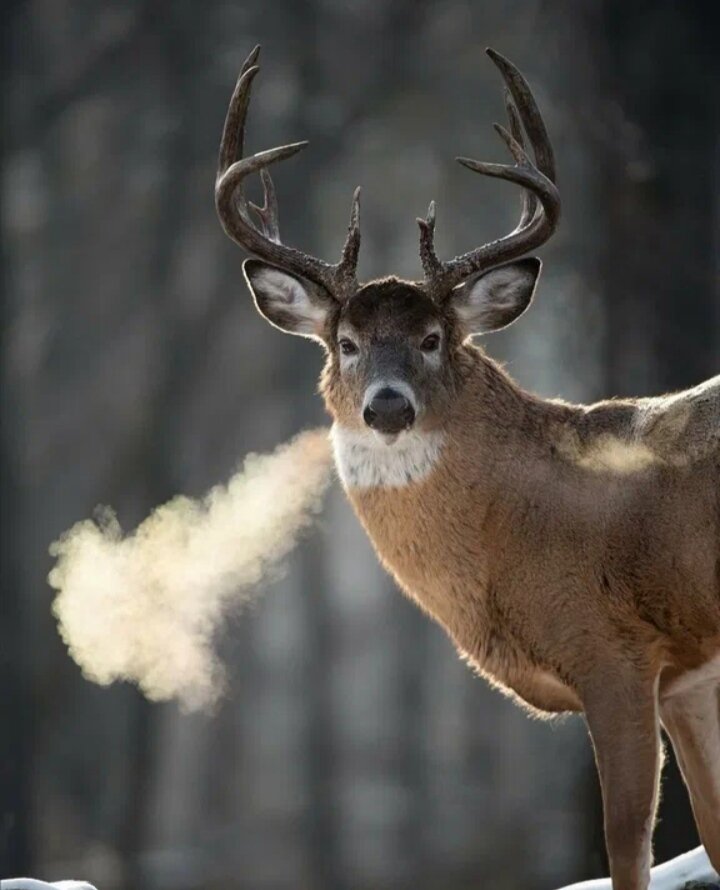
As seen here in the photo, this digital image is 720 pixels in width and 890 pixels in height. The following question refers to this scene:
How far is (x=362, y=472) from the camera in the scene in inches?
227

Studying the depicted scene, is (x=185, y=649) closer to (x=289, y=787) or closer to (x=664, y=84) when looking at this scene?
(x=664, y=84)

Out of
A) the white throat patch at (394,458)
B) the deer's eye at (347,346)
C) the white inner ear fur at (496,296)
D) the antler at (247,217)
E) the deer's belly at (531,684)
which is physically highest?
the antler at (247,217)

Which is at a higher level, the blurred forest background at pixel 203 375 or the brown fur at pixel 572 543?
the blurred forest background at pixel 203 375

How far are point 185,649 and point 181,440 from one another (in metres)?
5.22

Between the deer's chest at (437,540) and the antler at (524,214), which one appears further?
the antler at (524,214)

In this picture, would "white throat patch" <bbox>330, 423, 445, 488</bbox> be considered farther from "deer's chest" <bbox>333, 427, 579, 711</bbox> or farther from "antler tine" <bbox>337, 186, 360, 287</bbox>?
"antler tine" <bbox>337, 186, 360, 287</bbox>

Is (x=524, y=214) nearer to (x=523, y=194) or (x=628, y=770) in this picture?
(x=523, y=194)

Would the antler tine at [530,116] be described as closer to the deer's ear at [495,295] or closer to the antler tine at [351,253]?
the deer's ear at [495,295]

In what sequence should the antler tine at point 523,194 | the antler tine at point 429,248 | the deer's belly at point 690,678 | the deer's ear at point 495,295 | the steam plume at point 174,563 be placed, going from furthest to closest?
the steam plume at point 174,563 < the antler tine at point 523,194 < the deer's ear at point 495,295 < the antler tine at point 429,248 < the deer's belly at point 690,678

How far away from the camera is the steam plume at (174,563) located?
7.79m

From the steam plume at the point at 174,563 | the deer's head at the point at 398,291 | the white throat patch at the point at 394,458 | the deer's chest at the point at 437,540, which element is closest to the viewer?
the deer's chest at the point at 437,540

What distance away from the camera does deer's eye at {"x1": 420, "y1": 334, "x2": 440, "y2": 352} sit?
5898 mm

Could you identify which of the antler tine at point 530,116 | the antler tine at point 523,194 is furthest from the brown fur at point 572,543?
the antler tine at point 530,116

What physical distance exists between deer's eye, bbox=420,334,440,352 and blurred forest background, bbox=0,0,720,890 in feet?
→ 23.3
